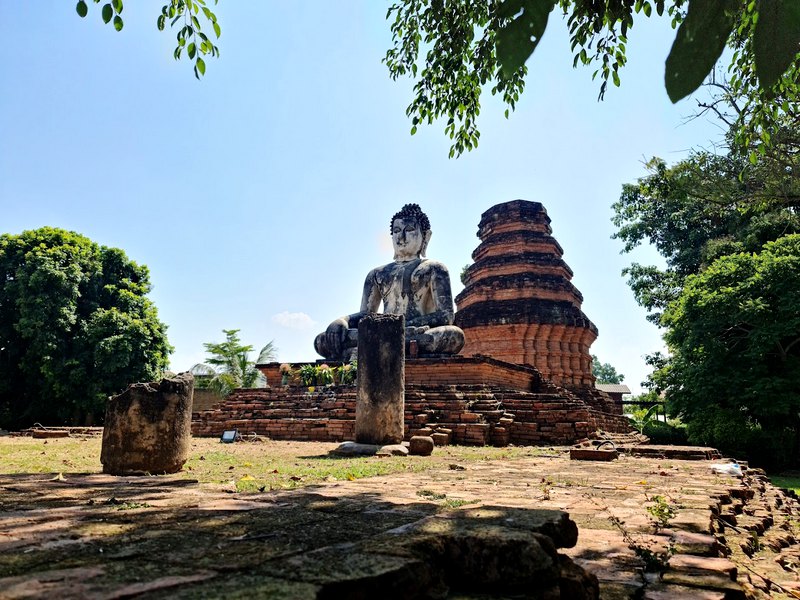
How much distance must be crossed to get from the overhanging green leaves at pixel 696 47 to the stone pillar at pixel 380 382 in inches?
298

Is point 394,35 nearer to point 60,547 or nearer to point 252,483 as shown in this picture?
point 252,483

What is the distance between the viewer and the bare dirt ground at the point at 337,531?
1.49m

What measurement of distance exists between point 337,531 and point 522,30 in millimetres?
1889

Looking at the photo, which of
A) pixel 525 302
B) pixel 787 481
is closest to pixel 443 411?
pixel 787 481

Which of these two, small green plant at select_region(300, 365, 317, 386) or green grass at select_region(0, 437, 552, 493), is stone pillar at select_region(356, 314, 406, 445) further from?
small green plant at select_region(300, 365, 317, 386)

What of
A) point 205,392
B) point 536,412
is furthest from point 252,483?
point 205,392

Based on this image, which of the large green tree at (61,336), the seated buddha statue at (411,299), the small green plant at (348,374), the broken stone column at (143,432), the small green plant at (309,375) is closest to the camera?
the broken stone column at (143,432)

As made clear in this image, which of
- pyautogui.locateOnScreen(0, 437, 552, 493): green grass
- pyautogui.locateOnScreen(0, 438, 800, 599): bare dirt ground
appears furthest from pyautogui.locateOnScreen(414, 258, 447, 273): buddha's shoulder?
pyautogui.locateOnScreen(0, 438, 800, 599): bare dirt ground

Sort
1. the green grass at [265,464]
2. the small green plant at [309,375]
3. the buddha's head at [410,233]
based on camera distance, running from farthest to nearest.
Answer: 1. the buddha's head at [410,233]
2. the small green plant at [309,375]
3. the green grass at [265,464]

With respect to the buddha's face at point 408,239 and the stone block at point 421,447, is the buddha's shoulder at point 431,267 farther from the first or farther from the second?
the stone block at point 421,447

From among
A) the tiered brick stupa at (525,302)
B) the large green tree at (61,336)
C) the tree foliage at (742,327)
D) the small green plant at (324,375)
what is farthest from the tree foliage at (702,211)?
the large green tree at (61,336)

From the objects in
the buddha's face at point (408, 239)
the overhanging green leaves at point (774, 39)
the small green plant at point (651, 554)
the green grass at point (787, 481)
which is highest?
the buddha's face at point (408, 239)

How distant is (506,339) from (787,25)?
796 inches

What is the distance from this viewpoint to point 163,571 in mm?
1566
